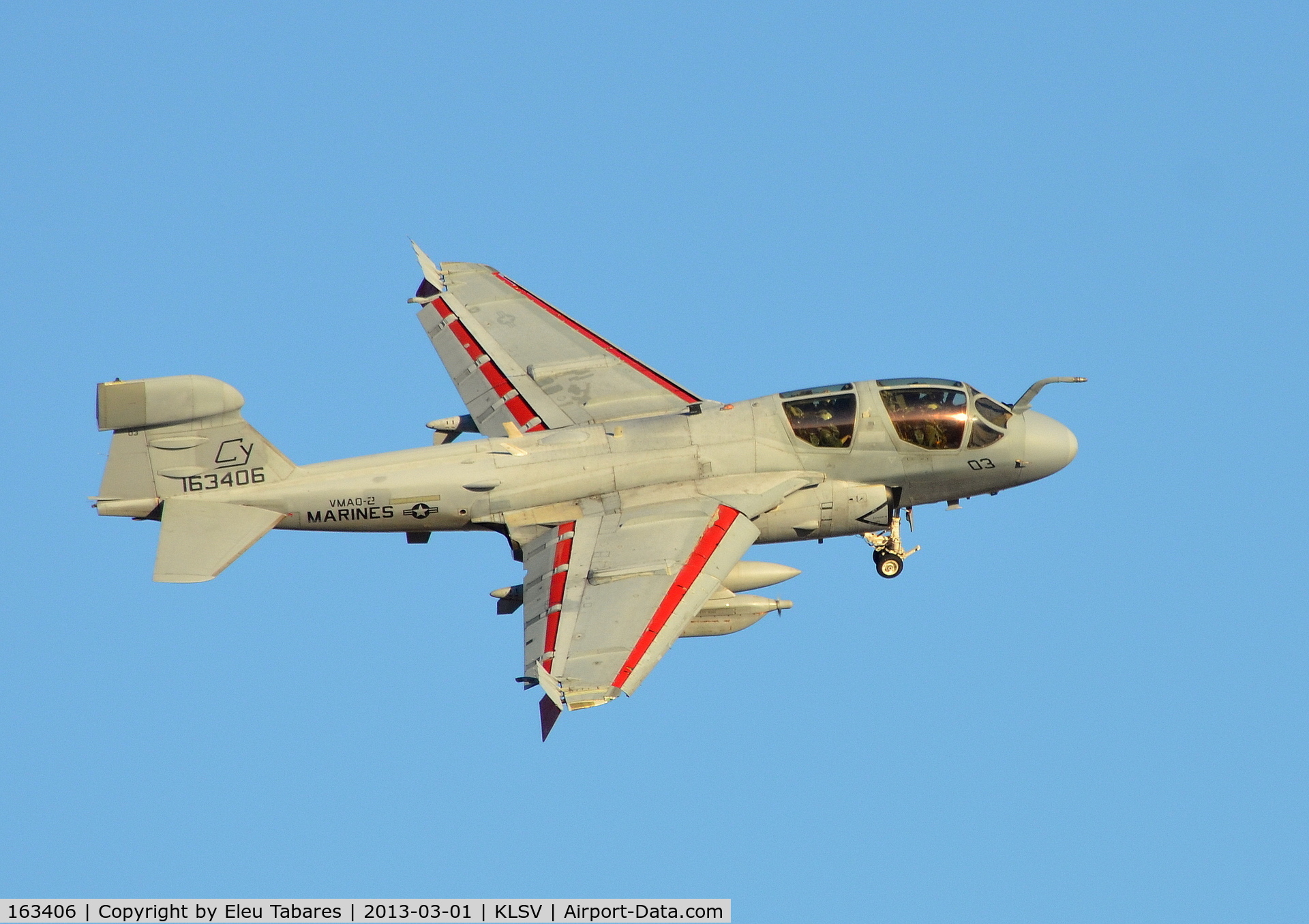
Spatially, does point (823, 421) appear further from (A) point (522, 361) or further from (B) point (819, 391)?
(A) point (522, 361)

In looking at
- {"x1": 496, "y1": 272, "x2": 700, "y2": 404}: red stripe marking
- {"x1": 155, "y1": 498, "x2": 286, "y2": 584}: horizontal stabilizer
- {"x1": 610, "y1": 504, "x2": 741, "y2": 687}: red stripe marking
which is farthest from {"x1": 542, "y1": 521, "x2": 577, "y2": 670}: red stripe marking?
{"x1": 155, "y1": 498, "x2": 286, "y2": 584}: horizontal stabilizer

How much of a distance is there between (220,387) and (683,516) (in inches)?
362

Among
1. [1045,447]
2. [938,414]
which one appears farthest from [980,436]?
[1045,447]

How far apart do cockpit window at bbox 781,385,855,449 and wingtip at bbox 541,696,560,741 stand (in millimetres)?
8266

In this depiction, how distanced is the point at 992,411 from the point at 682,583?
26.2ft

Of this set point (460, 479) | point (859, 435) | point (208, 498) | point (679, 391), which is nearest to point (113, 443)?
point (208, 498)

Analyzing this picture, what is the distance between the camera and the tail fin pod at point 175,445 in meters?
34.7

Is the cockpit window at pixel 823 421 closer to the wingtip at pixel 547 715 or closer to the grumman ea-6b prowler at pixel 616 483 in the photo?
the grumman ea-6b prowler at pixel 616 483

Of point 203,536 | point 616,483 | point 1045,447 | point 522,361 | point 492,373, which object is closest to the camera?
point 203,536

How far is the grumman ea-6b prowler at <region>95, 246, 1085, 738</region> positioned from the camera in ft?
113

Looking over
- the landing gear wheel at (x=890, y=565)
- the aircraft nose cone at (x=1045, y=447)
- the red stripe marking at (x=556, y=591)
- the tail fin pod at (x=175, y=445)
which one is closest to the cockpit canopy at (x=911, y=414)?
the aircraft nose cone at (x=1045, y=447)

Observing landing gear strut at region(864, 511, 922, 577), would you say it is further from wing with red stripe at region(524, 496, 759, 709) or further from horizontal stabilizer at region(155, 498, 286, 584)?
horizontal stabilizer at region(155, 498, 286, 584)

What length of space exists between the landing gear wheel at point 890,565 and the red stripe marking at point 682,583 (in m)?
3.72

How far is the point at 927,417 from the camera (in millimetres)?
37188
